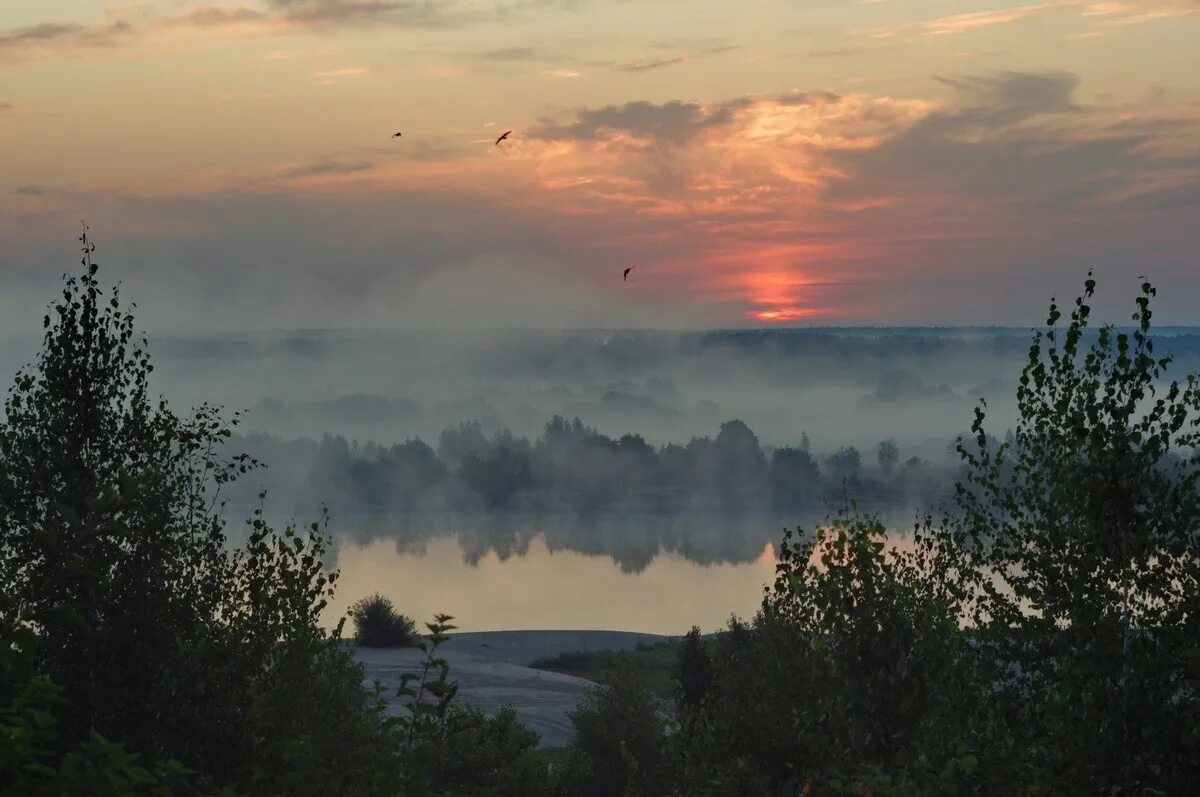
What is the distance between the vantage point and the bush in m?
82.2

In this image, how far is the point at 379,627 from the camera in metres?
82.8

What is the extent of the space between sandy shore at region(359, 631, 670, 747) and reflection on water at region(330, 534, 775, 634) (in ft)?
52.6

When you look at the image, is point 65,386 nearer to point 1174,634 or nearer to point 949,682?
point 949,682

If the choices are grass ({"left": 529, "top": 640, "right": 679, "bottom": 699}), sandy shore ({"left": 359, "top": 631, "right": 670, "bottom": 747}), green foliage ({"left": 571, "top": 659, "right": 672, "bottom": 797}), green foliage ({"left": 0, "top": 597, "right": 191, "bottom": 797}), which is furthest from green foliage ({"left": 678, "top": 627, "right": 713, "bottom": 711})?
green foliage ({"left": 0, "top": 597, "right": 191, "bottom": 797})

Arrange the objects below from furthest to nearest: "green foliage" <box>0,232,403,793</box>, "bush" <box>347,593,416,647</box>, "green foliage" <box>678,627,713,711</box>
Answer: "bush" <box>347,593,416,647</box>, "green foliage" <box>678,627,713,711</box>, "green foliage" <box>0,232,403,793</box>

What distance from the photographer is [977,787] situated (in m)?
17.5

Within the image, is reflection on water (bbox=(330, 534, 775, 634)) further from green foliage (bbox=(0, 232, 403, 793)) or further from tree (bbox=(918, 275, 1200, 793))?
tree (bbox=(918, 275, 1200, 793))

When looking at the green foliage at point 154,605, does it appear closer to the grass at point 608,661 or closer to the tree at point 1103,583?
the tree at point 1103,583

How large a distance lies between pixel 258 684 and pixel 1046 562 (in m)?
13.1

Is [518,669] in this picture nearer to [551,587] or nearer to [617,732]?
[617,732]

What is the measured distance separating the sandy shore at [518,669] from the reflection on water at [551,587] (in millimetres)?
16028

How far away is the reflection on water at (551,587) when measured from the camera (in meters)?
123

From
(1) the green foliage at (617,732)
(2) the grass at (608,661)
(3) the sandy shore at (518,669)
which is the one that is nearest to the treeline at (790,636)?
(1) the green foliage at (617,732)

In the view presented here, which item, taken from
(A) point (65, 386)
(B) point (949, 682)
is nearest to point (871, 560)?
(B) point (949, 682)
